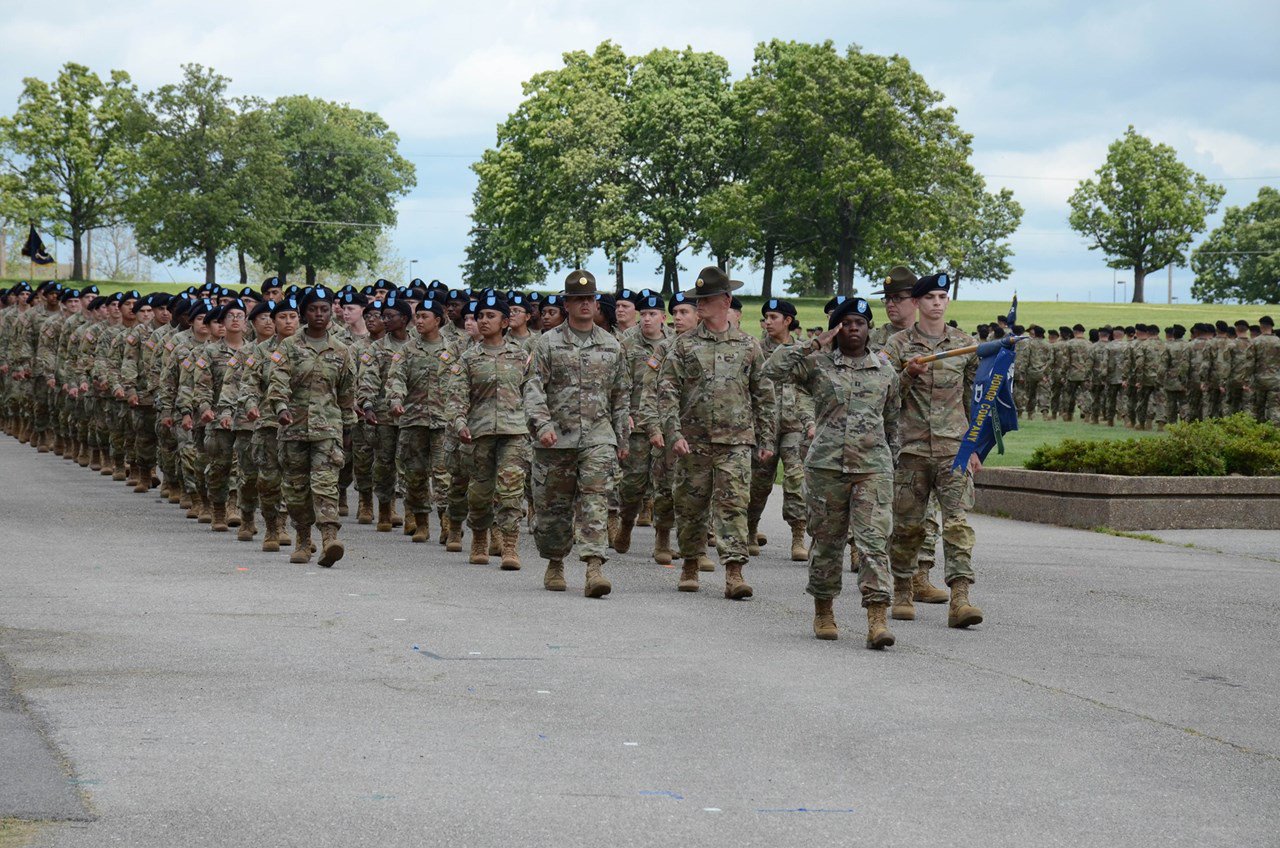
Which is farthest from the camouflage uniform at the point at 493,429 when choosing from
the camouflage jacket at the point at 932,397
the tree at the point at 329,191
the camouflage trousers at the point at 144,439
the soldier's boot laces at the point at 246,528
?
the tree at the point at 329,191

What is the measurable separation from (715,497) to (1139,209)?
10256cm

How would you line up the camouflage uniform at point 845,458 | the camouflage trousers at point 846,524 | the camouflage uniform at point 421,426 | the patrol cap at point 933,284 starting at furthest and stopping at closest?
the camouflage uniform at point 421,426
the patrol cap at point 933,284
the camouflage uniform at point 845,458
the camouflage trousers at point 846,524

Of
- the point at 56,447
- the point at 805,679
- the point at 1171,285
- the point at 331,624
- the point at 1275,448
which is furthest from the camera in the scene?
the point at 1171,285

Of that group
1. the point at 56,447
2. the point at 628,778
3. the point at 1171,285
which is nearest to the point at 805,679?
the point at 628,778

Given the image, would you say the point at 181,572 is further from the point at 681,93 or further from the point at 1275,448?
the point at 681,93

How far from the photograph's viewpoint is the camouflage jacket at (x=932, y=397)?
1123cm

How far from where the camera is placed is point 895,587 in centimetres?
1152

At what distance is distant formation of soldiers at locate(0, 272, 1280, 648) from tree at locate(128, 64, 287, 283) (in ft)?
240

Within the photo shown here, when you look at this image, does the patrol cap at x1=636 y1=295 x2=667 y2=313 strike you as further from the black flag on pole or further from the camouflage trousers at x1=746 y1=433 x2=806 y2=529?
the black flag on pole

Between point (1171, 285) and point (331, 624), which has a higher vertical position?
point (1171, 285)

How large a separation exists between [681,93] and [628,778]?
7606 centimetres

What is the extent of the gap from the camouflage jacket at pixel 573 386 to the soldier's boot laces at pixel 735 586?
4.11 feet

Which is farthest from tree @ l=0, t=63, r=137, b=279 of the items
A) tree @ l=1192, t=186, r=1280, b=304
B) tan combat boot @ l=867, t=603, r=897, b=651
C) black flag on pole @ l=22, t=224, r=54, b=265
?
tan combat boot @ l=867, t=603, r=897, b=651

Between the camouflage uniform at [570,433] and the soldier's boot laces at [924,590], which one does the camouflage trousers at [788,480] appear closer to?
the camouflage uniform at [570,433]
